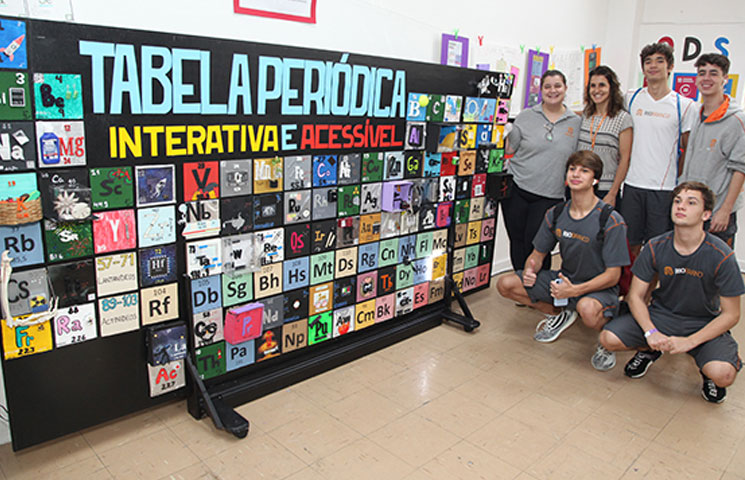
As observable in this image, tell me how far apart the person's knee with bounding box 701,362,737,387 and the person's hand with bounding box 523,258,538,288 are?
2.99 feet

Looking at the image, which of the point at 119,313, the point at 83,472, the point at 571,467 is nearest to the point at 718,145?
the point at 571,467

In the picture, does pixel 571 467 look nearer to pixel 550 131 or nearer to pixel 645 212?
pixel 645 212

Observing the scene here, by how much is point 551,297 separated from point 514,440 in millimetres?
1052

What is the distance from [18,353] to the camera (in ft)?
5.88

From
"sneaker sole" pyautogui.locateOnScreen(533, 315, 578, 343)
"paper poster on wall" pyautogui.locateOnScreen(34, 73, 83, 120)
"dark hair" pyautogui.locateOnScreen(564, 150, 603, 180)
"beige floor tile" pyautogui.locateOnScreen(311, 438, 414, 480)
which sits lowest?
"beige floor tile" pyautogui.locateOnScreen(311, 438, 414, 480)

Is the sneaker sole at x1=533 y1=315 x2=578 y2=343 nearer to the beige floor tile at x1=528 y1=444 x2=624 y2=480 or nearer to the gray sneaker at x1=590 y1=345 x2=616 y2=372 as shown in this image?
the gray sneaker at x1=590 y1=345 x2=616 y2=372

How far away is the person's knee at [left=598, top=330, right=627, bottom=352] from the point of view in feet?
8.83

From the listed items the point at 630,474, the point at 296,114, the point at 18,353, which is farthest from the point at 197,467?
the point at 630,474

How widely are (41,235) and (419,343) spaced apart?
6.03ft

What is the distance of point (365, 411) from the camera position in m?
2.33

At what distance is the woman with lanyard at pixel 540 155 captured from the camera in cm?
318

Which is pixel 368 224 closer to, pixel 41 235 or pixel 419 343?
pixel 419 343

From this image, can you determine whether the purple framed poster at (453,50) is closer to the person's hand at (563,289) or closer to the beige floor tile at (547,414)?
the person's hand at (563,289)

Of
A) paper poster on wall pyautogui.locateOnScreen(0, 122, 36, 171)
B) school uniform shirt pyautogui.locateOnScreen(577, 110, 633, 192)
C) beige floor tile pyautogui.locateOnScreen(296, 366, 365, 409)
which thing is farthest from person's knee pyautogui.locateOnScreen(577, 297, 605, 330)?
paper poster on wall pyautogui.locateOnScreen(0, 122, 36, 171)
